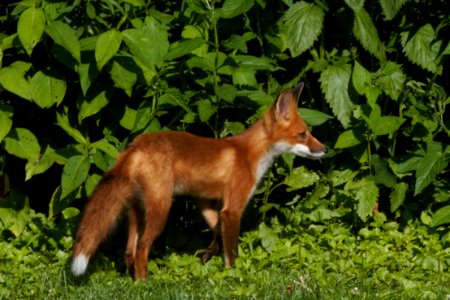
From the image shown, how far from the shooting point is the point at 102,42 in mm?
7008

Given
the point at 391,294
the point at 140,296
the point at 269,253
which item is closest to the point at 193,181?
the point at 269,253

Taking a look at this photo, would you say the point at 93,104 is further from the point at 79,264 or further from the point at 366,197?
the point at 366,197

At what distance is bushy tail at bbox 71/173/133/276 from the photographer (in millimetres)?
6352

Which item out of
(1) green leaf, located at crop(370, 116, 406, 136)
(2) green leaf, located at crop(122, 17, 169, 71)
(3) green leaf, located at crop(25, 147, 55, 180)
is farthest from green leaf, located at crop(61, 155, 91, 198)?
(1) green leaf, located at crop(370, 116, 406, 136)

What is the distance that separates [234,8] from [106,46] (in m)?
1.13

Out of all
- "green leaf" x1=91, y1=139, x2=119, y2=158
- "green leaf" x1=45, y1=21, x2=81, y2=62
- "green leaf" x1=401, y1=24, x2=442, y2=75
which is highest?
"green leaf" x1=45, y1=21, x2=81, y2=62

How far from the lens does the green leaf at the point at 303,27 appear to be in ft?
25.2

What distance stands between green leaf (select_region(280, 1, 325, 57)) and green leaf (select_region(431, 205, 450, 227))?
172cm

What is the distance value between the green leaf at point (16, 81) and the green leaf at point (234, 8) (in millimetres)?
1643

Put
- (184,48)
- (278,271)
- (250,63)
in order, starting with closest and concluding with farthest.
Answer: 1. (278,271)
2. (184,48)
3. (250,63)

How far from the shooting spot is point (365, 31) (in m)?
7.74

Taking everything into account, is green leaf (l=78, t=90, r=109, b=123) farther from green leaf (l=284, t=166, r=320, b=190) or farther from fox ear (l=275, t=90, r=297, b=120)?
green leaf (l=284, t=166, r=320, b=190)

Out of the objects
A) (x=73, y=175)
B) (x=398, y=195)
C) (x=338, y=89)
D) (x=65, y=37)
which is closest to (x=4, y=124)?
(x=73, y=175)

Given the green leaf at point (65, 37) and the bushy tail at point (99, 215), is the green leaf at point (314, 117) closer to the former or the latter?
the bushy tail at point (99, 215)
